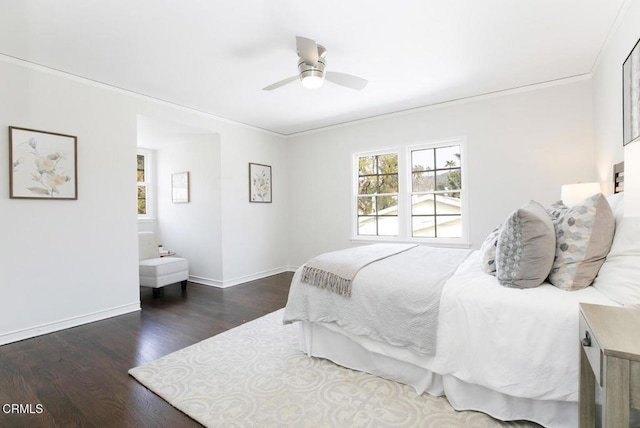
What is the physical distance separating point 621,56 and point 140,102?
471cm

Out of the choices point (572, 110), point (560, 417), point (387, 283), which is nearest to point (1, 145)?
point (387, 283)

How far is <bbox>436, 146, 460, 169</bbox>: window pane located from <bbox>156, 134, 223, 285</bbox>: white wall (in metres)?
3.23

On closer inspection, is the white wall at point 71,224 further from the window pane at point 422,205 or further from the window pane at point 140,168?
the window pane at point 422,205

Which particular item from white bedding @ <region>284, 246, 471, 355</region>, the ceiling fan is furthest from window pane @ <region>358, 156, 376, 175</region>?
white bedding @ <region>284, 246, 471, 355</region>

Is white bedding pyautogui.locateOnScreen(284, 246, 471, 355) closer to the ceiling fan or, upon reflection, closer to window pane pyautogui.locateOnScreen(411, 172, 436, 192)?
the ceiling fan

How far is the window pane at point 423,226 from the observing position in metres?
4.29

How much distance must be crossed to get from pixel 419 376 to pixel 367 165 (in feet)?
11.6

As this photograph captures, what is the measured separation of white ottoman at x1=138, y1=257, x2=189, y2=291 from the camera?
3984mm

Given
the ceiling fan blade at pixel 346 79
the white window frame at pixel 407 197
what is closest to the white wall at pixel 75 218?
the ceiling fan blade at pixel 346 79

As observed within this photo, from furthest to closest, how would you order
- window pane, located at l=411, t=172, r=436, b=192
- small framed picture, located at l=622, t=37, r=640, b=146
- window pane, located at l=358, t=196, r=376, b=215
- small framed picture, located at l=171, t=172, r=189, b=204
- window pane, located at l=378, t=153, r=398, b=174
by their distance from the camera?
small framed picture, located at l=171, t=172, r=189, b=204, window pane, located at l=358, t=196, r=376, b=215, window pane, located at l=378, t=153, r=398, b=174, window pane, located at l=411, t=172, r=436, b=192, small framed picture, located at l=622, t=37, r=640, b=146

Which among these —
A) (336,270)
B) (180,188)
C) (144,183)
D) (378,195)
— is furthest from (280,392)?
(144,183)

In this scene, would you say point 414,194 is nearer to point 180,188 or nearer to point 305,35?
point 305,35

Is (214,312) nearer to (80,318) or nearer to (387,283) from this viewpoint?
(80,318)

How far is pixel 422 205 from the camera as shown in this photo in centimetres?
438
